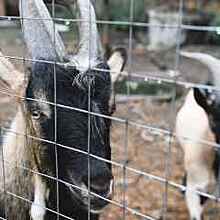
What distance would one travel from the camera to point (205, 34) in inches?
332

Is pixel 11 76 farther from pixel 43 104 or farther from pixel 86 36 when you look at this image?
pixel 86 36

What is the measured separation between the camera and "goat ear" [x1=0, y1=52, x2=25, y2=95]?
175 cm

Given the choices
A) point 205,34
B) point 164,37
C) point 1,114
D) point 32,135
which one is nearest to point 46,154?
point 32,135

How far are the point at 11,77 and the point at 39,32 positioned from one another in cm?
23

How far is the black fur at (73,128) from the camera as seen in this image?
5.18 feet

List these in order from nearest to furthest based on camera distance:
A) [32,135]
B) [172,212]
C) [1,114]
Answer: [32,135], [172,212], [1,114]

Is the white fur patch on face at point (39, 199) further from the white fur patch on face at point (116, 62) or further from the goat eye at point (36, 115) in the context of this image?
the white fur patch on face at point (116, 62)

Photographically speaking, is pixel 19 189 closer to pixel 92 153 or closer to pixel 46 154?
pixel 46 154

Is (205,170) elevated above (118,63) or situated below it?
below

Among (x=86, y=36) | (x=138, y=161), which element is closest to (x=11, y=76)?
(x=86, y=36)

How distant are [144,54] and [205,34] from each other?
5.79 ft

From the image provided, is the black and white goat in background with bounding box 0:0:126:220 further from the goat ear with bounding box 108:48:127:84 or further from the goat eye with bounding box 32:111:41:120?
the goat ear with bounding box 108:48:127:84

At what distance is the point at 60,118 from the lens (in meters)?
1.61

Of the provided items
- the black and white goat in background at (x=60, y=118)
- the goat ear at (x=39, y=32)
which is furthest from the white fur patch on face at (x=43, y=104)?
the goat ear at (x=39, y=32)
